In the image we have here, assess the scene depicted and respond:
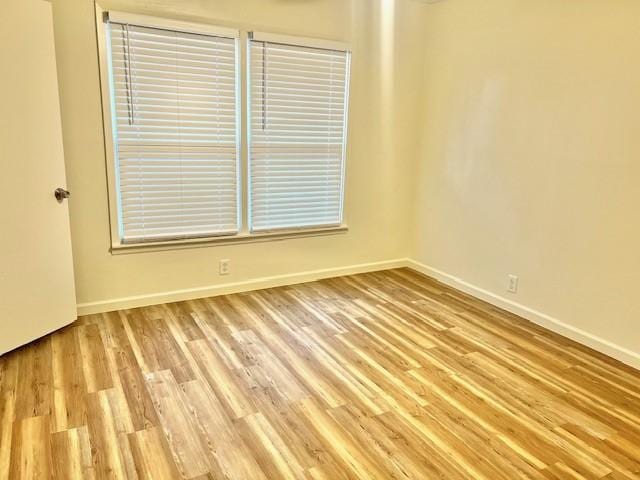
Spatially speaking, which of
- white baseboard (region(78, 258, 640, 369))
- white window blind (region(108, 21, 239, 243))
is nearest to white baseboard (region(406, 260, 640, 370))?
white baseboard (region(78, 258, 640, 369))

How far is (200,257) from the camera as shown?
355 centimetres

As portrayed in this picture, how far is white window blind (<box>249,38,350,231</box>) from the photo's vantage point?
350 centimetres

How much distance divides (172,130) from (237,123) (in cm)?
49

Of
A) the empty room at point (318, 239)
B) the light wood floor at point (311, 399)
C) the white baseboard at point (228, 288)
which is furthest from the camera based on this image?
the white baseboard at point (228, 288)

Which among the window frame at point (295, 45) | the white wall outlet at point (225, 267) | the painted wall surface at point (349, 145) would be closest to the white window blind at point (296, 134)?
the window frame at point (295, 45)

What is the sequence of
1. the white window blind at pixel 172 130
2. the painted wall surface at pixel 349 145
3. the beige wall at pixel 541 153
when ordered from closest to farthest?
1. the beige wall at pixel 541 153
2. the painted wall surface at pixel 349 145
3. the white window blind at pixel 172 130

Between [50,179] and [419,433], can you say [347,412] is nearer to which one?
[419,433]

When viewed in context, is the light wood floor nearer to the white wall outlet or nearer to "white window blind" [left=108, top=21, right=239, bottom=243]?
the white wall outlet

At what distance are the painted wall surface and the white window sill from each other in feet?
0.13

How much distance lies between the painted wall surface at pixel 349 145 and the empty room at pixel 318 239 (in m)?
0.02

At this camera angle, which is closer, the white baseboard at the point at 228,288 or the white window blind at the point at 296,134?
the white baseboard at the point at 228,288

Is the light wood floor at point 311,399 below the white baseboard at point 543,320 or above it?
below

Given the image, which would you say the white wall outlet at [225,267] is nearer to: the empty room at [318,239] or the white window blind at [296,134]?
the empty room at [318,239]

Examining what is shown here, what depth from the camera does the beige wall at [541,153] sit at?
2.74 meters
